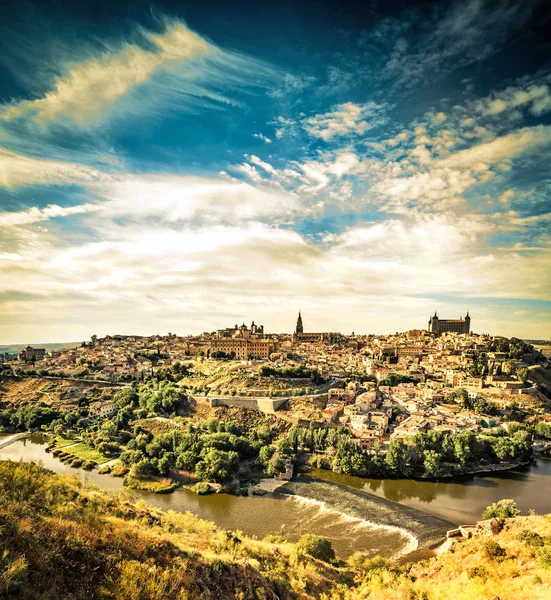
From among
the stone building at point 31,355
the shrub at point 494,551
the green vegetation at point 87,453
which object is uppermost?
the stone building at point 31,355

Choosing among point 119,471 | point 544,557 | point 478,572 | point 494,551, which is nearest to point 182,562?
point 478,572

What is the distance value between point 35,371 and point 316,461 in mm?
36620

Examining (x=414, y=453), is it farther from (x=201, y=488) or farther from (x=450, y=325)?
(x=450, y=325)

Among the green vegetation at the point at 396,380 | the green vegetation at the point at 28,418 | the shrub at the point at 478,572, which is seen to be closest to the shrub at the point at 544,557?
the shrub at the point at 478,572

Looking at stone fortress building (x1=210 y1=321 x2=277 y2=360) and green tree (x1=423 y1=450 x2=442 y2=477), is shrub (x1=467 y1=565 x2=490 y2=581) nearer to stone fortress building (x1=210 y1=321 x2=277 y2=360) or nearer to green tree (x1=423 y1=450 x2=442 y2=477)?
green tree (x1=423 y1=450 x2=442 y2=477)

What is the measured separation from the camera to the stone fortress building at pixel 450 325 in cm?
7638

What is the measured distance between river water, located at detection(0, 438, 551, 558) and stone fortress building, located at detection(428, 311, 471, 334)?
57119mm

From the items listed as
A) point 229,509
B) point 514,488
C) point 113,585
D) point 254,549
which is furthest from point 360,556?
point 514,488

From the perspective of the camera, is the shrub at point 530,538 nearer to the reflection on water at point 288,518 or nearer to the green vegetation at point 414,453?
the reflection on water at point 288,518

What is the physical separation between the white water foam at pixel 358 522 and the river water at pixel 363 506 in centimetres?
4

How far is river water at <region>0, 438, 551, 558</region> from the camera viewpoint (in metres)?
15.0

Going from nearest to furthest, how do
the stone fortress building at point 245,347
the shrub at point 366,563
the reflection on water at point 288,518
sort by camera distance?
the shrub at point 366,563 → the reflection on water at point 288,518 → the stone fortress building at point 245,347

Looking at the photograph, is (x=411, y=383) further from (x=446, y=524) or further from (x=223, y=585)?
(x=223, y=585)

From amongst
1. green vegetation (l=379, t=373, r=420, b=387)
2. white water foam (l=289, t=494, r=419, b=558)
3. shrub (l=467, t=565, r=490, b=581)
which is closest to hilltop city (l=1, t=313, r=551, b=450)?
green vegetation (l=379, t=373, r=420, b=387)
